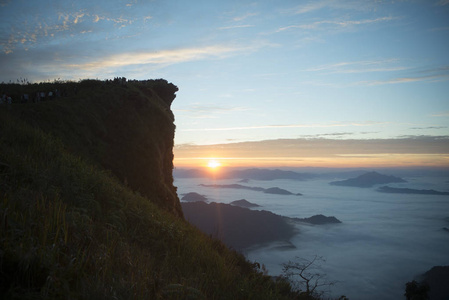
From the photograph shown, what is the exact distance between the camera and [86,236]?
3695 millimetres

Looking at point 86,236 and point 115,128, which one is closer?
point 86,236

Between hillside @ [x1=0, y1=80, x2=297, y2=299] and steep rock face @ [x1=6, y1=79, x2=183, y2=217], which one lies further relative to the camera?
steep rock face @ [x1=6, y1=79, x2=183, y2=217]

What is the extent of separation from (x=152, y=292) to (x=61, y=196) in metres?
3.44

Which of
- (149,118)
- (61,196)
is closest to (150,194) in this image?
(149,118)

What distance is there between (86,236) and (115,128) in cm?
1309

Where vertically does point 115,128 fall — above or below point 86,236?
above

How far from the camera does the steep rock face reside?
12341 mm

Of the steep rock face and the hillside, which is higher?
the steep rock face

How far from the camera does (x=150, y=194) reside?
14.3 m

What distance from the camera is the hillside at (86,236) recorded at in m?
2.66

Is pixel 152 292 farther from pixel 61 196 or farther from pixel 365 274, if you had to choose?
pixel 365 274

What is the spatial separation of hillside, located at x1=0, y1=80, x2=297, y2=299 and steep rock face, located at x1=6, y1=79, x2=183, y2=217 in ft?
0.26

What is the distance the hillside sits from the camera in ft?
8.74

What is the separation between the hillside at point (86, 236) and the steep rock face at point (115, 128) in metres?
0.08
